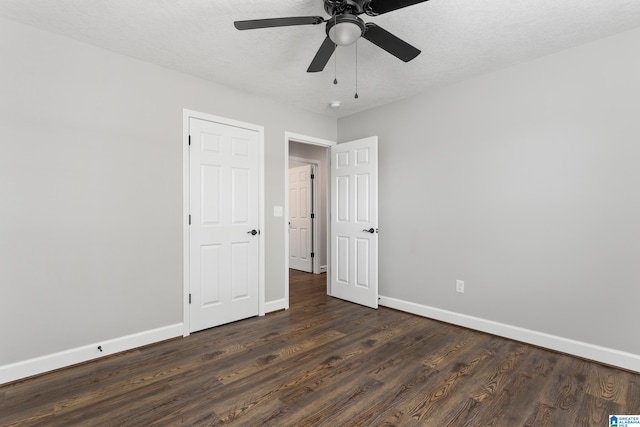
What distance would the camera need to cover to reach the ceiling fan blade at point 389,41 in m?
1.88

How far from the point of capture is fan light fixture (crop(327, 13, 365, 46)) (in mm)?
1817

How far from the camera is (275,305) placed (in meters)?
3.89

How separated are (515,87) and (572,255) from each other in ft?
5.21

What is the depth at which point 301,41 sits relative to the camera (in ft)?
8.39

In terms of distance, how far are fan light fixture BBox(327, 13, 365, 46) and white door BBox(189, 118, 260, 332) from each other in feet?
6.24

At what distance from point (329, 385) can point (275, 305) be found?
1.77 metres

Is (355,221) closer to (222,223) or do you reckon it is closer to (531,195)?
(222,223)

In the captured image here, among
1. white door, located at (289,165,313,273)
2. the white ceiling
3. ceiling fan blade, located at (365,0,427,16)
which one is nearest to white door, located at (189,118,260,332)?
the white ceiling

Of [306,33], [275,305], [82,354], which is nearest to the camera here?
[306,33]

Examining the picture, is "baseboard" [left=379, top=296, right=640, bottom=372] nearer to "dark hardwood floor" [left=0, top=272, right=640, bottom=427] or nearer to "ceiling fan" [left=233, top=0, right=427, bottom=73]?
"dark hardwood floor" [left=0, top=272, right=640, bottom=427]

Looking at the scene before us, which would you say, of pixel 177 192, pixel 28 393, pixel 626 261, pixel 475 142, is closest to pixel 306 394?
pixel 28 393

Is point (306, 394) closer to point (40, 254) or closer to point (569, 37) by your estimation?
point (40, 254)

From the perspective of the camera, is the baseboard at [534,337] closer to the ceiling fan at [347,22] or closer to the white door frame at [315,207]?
the white door frame at [315,207]

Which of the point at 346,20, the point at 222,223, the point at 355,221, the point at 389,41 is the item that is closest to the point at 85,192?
the point at 222,223
